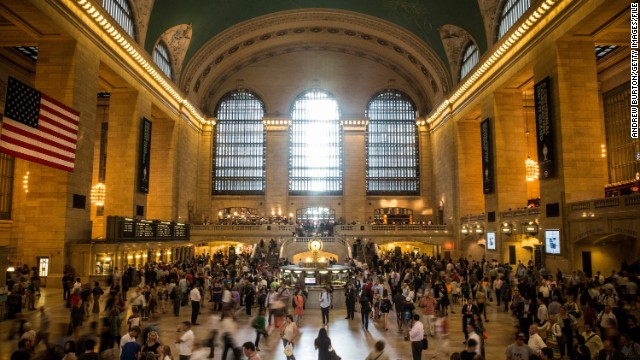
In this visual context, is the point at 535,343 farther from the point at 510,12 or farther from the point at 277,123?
the point at 277,123

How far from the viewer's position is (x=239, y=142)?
44.2 metres

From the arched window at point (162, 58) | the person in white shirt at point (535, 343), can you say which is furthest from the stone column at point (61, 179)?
the person in white shirt at point (535, 343)

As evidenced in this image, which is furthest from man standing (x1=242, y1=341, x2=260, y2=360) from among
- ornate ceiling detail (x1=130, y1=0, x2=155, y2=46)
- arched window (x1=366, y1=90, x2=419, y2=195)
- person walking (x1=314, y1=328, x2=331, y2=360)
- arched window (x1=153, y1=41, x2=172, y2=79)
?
arched window (x1=366, y1=90, x2=419, y2=195)

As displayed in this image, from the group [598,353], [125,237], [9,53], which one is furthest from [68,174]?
[598,353]

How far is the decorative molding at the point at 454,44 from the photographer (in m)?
32.3

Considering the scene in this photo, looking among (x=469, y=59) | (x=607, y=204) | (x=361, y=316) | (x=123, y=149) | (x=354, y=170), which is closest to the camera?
(x=361, y=316)

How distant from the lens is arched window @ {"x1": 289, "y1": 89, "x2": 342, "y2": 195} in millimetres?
44062

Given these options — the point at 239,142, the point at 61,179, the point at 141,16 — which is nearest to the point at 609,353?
the point at 61,179

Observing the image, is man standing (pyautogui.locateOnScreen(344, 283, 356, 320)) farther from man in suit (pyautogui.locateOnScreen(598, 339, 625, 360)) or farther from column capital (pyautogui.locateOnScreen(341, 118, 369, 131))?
column capital (pyautogui.locateOnScreen(341, 118, 369, 131))

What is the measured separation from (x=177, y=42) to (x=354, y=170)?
18.6 metres

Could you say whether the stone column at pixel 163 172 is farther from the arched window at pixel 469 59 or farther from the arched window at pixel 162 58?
the arched window at pixel 469 59

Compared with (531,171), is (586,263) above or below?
below

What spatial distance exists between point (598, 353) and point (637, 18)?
559 inches

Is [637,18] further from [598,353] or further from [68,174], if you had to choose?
[68,174]
